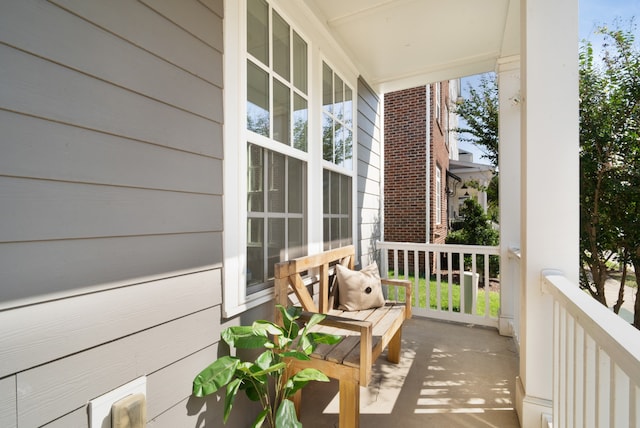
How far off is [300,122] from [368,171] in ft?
5.65

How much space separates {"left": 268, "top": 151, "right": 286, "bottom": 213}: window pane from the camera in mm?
2061

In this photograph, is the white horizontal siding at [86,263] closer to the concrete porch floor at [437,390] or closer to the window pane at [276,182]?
the window pane at [276,182]

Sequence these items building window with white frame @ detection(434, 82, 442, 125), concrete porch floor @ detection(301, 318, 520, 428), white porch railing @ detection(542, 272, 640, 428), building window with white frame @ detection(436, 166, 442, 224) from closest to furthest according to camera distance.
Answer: white porch railing @ detection(542, 272, 640, 428)
concrete porch floor @ detection(301, 318, 520, 428)
building window with white frame @ detection(436, 166, 442, 224)
building window with white frame @ detection(434, 82, 442, 125)

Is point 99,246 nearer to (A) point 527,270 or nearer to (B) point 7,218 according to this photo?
(B) point 7,218

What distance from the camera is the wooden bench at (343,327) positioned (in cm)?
164

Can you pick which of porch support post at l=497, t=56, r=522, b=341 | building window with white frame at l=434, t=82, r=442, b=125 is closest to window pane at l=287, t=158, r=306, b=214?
porch support post at l=497, t=56, r=522, b=341

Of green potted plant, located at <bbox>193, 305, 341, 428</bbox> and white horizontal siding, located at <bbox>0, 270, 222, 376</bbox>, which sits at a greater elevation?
white horizontal siding, located at <bbox>0, 270, 222, 376</bbox>

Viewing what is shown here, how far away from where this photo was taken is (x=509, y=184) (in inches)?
128

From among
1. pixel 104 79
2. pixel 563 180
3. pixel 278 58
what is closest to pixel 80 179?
pixel 104 79

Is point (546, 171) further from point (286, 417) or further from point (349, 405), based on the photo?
point (286, 417)

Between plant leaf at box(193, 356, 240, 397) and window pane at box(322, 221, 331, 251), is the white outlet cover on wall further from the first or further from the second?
window pane at box(322, 221, 331, 251)

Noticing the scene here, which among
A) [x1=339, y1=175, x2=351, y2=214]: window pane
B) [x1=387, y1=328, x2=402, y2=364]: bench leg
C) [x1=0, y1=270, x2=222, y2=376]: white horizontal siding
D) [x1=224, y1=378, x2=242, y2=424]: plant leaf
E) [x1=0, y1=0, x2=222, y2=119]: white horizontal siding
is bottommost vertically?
[x1=387, y1=328, x2=402, y2=364]: bench leg

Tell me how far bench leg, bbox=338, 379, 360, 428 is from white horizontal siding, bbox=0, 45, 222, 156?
1472mm

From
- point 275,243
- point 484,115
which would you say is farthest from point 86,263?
point 484,115
